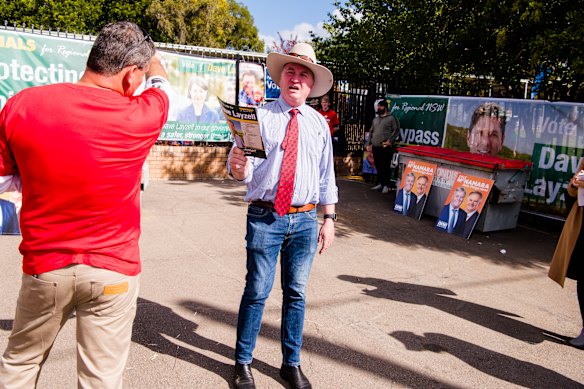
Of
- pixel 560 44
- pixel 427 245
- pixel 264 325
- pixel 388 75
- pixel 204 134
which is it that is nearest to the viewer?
pixel 264 325

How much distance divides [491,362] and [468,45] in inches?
354

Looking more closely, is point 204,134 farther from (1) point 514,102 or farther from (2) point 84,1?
(2) point 84,1

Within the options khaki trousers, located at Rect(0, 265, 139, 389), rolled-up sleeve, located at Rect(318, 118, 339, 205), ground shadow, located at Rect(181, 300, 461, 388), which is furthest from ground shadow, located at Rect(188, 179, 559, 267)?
khaki trousers, located at Rect(0, 265, 139, 389)

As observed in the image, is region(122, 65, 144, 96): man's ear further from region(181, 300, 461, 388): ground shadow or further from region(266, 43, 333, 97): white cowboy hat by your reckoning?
region(181, 300, 461, 388): ground shadow

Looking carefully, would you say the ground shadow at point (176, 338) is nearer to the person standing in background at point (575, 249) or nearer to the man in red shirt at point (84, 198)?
the man in red shirt at point (84, 198)

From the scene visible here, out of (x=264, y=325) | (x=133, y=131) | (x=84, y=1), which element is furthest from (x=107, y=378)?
(x=84, y=1)

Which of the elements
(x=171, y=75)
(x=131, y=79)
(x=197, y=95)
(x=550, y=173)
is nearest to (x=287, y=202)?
(x=131, y=79)

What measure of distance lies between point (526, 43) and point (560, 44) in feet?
4.96

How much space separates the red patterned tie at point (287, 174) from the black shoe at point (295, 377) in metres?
1.07

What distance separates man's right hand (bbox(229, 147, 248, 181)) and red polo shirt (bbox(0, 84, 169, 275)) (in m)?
0.77

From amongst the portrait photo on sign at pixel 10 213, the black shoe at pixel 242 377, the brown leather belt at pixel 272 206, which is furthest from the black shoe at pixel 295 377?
the portrait photo on sign at pixel 10 213

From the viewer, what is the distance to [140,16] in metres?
32.4

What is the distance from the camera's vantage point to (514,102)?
29.0 ft

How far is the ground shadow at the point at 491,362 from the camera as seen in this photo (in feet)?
11.9
